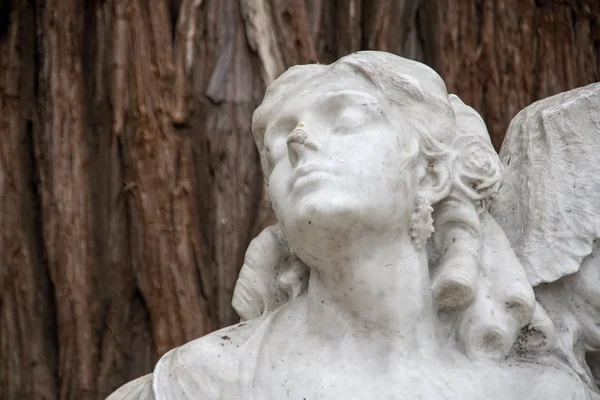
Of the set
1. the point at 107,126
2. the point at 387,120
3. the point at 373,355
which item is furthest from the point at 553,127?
the point at 107,126

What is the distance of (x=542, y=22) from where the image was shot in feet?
15.5

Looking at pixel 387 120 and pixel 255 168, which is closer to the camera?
pixel 387 120

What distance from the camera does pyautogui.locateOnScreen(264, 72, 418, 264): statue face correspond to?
108 inches

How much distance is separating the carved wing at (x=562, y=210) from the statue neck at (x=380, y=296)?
289 millimetres

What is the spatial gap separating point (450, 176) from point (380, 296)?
0.29 metres

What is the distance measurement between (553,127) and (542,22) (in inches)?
62.9

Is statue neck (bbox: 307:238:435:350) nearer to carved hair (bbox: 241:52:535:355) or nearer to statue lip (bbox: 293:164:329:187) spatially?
carved hair (bbox: 241:52:535:355)

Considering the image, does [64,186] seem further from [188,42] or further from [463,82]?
[463,82]

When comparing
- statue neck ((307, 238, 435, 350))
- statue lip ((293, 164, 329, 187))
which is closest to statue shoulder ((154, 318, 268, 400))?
statue neck ((307, 238, 435, 350))

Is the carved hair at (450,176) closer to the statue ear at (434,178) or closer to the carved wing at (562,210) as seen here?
the statue ear at (434,178)

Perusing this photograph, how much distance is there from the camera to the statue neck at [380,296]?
2828mm

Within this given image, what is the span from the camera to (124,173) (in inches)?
175

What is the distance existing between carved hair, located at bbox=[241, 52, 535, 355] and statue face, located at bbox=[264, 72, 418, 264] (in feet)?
0.14

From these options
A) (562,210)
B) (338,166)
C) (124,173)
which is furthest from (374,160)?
(124,173)
